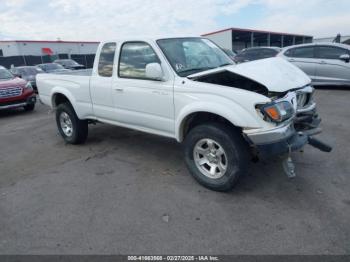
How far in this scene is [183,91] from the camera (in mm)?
3779

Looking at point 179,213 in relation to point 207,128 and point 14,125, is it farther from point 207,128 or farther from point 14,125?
point 14,125

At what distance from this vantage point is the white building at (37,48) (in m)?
37.0

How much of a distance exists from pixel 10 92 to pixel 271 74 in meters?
8.78

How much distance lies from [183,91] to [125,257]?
6.64 feet

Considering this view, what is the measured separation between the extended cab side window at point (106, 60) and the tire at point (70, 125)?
1.24 meters

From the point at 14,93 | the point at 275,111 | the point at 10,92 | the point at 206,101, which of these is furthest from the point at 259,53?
the point at 275,111

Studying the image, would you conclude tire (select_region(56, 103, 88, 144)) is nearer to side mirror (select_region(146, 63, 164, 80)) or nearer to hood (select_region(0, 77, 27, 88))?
side mirror (select_region(146, 63, 164, 80))

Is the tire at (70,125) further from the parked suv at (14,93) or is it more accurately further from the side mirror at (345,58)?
the side mirror at (345,58)

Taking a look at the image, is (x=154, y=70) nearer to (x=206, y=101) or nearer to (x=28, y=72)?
(x=206, y=101)

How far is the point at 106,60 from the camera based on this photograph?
4902 mm

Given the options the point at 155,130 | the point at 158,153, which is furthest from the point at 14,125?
the point at 155,130

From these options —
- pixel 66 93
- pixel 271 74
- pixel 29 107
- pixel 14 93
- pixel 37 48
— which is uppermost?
pixel 271 74

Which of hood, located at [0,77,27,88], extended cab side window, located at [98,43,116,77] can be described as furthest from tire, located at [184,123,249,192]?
hood, located at [0,77,27,88]

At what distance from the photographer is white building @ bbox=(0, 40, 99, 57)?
3697cm
